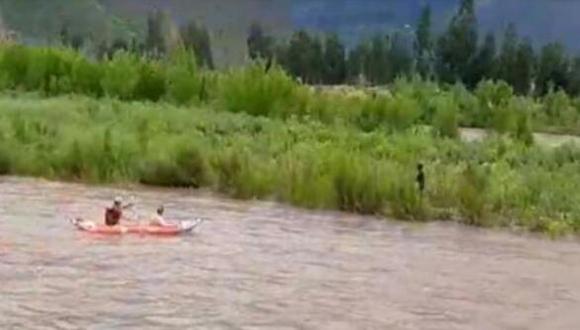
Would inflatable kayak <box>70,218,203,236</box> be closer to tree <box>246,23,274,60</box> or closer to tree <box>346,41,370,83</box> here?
tree <box>346,41,370,83</box>

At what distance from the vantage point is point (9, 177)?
25.0 metres

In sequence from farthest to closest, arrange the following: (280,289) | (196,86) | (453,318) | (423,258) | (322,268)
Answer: (196,86)
(423,258)
(322,268)
(280,289)
(453,318)

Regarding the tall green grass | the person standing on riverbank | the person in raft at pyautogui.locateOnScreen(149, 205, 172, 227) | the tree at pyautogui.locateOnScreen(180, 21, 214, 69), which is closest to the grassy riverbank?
the person standing on riverbank

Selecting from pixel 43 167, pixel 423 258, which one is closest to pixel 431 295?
pixel 423 258

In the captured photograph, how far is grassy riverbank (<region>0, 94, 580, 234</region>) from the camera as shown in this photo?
2195 cm

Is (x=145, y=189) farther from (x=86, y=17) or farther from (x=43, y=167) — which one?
(x=86, y=17)

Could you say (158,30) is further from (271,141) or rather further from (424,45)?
(271,141)

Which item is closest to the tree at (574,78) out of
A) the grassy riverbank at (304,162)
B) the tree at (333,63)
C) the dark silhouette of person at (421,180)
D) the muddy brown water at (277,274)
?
the tree at (333,63)

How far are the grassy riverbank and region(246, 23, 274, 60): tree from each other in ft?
223

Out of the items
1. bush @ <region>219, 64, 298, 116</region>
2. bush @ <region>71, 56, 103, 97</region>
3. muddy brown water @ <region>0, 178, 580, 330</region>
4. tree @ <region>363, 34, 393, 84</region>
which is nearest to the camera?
muddy brown water @ <region>0, 178, 580, 330</region>

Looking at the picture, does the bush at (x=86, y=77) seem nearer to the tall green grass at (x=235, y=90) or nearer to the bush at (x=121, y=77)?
the tall green grass at (x=235, y=90)

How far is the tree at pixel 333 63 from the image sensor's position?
9850 cm

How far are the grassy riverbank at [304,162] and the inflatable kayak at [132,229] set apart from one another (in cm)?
390

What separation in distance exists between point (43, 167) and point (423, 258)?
945cm
